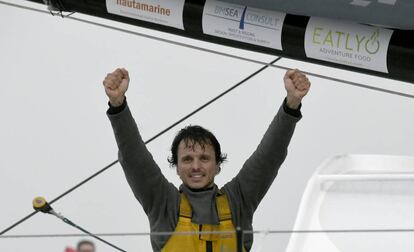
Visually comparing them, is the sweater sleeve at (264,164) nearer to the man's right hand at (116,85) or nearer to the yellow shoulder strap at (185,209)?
the yellow shoulder strap at (185,209)

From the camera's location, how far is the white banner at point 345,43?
1.40 metres

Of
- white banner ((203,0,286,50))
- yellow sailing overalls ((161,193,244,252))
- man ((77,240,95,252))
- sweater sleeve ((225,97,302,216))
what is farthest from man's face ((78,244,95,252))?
white banner ((203,0,286,50))

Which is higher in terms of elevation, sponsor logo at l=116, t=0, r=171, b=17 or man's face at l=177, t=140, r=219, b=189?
sponsor logo at l=116, t=0, r=171, b=17

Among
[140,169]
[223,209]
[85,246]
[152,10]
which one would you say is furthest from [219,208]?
[152,10]

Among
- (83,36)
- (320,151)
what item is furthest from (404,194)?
(83,36)

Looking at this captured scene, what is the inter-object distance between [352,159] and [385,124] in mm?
437

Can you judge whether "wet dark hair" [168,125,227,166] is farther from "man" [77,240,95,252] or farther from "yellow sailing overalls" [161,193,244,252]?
"man" [77,240,95,252]

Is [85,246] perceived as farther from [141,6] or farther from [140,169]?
[141,6]

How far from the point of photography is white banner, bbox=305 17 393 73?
1.40 meters

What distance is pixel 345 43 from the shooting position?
1.43 m

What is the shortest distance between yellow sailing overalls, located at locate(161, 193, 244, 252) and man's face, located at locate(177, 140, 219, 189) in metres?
0.02

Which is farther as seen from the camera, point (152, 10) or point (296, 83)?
point (152, 10)

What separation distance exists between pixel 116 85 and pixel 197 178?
16 cm

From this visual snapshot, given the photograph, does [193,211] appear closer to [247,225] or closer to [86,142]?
[247,225]
